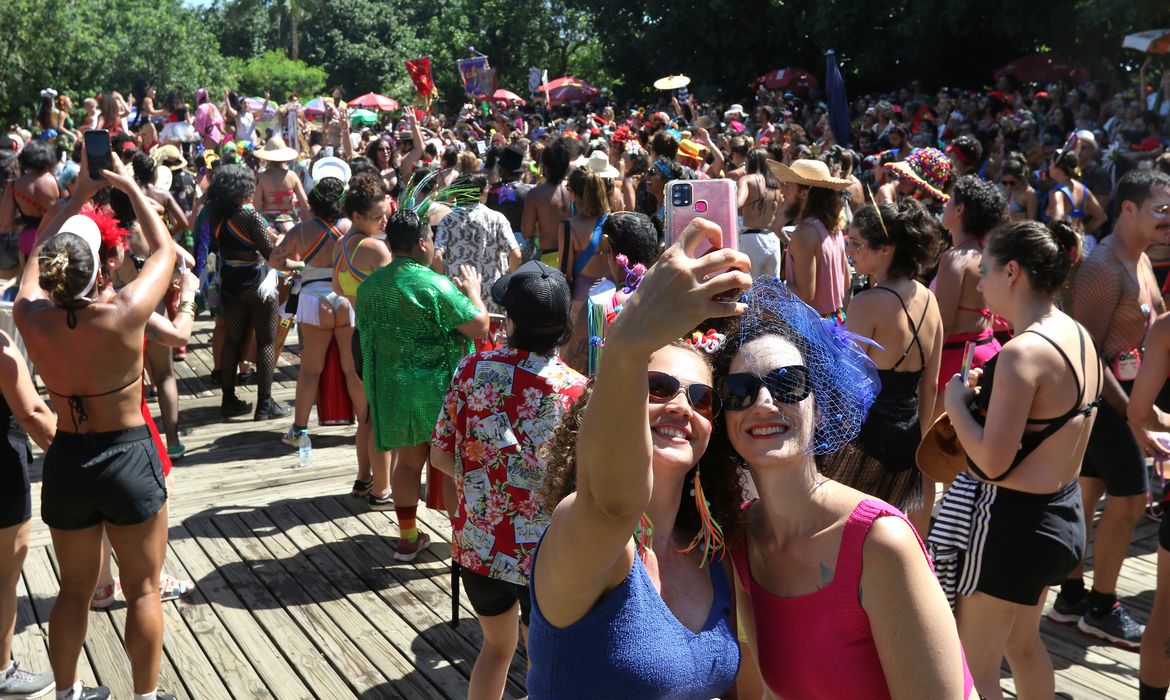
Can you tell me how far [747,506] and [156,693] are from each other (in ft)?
9.32

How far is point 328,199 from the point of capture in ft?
22.5

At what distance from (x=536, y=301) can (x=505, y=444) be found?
1.62 ft

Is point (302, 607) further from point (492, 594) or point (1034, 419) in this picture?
point (1034, 419)

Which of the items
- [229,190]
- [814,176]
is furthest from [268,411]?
[814,176]

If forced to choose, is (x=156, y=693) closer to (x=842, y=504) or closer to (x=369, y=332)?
(x=369, y=332)

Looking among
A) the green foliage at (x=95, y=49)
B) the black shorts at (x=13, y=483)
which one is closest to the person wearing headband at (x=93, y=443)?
the black shorts at (x=13, y=483)

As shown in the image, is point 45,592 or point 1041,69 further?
point 1041,69

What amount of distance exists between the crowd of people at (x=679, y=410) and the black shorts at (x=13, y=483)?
0.01 meters

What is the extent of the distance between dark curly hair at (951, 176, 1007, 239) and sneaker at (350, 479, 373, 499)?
146 inches

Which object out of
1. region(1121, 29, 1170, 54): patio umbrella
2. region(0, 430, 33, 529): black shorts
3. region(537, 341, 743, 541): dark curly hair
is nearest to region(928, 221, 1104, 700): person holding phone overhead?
region(537, 341, 743, 541): dark curly hair

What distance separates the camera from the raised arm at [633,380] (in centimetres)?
129

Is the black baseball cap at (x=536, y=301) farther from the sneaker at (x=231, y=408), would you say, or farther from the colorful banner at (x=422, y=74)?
the colorful banner at (x=422, y=74)

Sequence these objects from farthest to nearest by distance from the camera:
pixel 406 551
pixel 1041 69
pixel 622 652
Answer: pixel 1041 69
pixel 406 551
pixel 622 652

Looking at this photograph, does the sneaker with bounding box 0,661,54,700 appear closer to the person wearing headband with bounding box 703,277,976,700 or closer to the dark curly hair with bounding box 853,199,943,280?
Answer: the person wearing headband with bounding box 703,277,976,700
